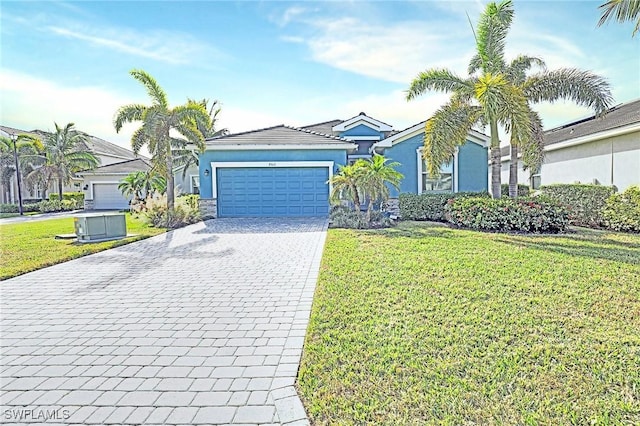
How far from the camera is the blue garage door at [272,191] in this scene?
17.6 m

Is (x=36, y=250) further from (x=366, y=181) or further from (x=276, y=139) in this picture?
(x=276, y=139)

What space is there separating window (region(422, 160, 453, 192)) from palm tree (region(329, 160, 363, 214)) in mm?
6033

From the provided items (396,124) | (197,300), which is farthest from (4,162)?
(197,300)

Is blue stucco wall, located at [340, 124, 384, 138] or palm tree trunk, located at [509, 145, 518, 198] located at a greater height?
blue stucco wall, located at [340, 124, 384, 138]

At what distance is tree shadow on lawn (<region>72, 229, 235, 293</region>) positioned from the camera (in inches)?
282

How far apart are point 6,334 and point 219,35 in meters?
10.3

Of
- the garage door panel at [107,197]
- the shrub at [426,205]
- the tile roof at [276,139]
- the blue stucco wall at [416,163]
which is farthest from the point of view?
the garage door panel at [107,197]

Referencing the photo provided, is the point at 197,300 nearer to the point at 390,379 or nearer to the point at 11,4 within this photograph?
the point at 390,379

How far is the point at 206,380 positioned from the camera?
11.0ft

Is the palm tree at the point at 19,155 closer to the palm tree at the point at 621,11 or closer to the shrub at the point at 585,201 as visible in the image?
the shrub at the point at 585,201

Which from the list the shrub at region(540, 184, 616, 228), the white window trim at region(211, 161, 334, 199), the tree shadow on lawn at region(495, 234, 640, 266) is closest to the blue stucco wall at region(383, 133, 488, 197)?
the white window trim at region(211, 161, 334, 199)

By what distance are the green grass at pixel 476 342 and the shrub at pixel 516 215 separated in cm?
382

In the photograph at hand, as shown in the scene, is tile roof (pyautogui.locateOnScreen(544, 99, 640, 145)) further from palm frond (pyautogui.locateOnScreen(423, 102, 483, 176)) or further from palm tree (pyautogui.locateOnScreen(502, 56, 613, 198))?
palm frond (pyautogui.locateOnScreen(423, 102, 483, 176))

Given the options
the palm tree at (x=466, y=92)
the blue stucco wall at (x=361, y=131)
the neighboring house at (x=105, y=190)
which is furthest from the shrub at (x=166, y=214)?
the neighboring house at (x=105, y=190)
